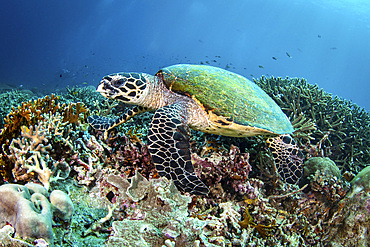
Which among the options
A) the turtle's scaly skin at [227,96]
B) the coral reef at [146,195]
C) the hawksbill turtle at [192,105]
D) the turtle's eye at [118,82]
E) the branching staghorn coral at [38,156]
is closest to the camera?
the coral reef at [146,195]

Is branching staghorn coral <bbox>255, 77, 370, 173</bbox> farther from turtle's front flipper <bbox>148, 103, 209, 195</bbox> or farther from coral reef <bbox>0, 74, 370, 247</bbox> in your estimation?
turtle's front flipper <bbox>148, 103, 209, 195</bbox>

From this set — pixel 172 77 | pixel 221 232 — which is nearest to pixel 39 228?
pixel 221 232

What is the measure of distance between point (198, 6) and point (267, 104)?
375ft

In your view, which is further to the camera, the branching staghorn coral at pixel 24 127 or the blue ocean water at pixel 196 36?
the blue ocean water at pixel 196 36

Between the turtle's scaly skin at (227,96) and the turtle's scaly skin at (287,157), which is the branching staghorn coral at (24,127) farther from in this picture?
the turtle's scaly skin at (287,157)

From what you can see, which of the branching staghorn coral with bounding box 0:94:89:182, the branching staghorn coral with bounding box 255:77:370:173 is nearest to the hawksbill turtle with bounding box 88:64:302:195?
the branching staghorn coral with bounding box 0:94:89:182

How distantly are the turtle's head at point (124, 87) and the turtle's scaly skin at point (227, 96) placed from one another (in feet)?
1.59

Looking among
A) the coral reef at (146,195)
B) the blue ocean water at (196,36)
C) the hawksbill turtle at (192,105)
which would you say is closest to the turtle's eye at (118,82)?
the hawksbill turtle at (192,105)

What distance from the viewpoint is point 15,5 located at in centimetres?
7225

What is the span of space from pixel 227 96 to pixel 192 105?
2.04 ft

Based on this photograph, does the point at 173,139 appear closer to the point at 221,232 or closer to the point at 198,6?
the point at 221,232

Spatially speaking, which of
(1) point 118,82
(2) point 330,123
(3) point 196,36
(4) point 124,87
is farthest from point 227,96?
(3) point 196,36

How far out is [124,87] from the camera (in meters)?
3.24

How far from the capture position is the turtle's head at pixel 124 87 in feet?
10.5
